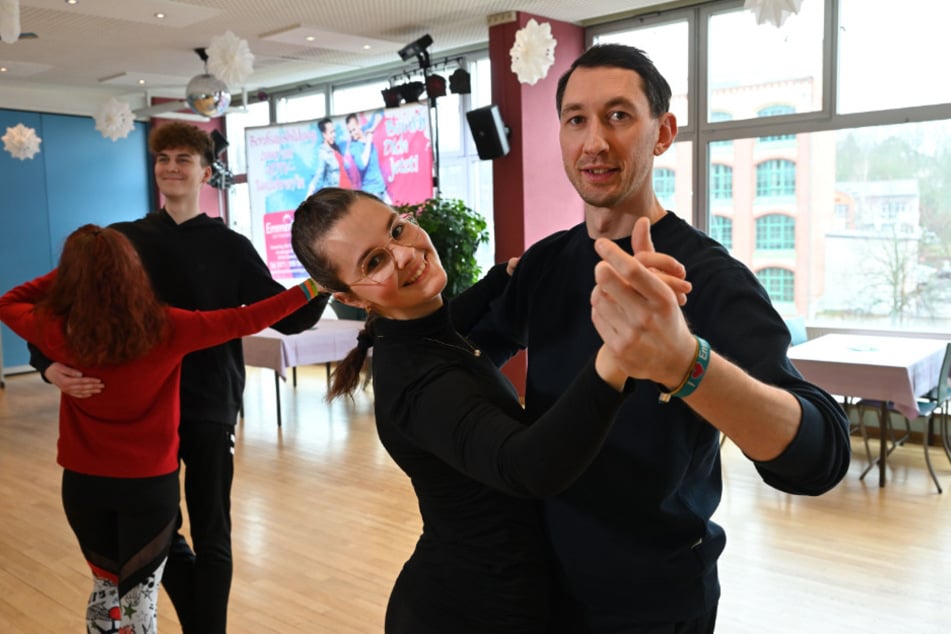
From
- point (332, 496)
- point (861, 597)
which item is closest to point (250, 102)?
point (332, 496)

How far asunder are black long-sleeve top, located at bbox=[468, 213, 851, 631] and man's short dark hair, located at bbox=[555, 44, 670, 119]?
0.65ft

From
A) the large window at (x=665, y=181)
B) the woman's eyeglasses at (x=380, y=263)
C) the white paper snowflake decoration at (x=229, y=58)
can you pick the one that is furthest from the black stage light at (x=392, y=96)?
the woman's eyeglasses at (x=380, y=263)

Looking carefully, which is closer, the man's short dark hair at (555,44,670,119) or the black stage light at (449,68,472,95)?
the man's short dark hair at (555,44,670,119)

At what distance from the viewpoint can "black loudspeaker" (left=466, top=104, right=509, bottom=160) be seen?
6.99m

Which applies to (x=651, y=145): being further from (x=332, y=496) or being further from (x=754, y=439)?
(x=332, y=496)

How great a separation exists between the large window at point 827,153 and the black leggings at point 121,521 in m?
5.56

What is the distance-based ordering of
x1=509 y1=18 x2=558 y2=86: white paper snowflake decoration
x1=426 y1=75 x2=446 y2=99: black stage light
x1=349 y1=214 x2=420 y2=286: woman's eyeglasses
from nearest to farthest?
x1=349 y1=214 x2=420 y2=286: woman's eyeglasses < x1=509 y1=18 x2=558 y2=86: white paper snowflake decoration < x1=426 y1=75 x2=446 y2=99: black stage light

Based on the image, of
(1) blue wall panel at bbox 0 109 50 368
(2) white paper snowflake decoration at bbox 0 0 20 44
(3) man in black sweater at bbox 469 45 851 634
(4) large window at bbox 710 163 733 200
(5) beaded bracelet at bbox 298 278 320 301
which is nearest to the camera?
(3) man in black sweater at bbox 469 45 851 634

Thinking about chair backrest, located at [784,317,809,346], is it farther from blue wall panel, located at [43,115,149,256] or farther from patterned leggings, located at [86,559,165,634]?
blue wall panel, located at [43,115,149,256]

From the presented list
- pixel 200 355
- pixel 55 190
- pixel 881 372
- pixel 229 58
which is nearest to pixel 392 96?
pixel 229 58

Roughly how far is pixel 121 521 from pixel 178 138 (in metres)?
1.23

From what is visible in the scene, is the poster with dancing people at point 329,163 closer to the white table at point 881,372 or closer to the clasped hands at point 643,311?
the white table at point 881,372

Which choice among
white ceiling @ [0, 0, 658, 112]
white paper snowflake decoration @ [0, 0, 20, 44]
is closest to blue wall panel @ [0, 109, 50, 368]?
white ceiling @ [0, 0, 658, 112]

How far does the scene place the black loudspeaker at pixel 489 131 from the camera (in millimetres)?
6988
